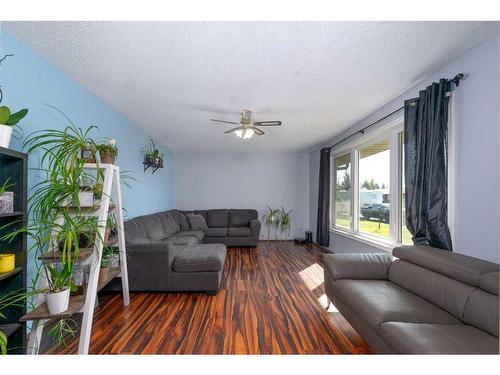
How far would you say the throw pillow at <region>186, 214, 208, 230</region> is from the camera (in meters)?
4.91

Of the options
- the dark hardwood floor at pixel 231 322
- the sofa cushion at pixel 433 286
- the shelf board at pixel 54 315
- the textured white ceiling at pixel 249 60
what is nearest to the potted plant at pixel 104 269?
the shelf board at pixel 54 315

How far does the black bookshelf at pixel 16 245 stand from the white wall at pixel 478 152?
126 inches

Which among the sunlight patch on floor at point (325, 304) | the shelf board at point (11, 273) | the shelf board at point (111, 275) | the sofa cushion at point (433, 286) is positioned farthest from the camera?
the sunlight patch on floor at point (325, 304)

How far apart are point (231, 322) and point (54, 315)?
4.36 feet

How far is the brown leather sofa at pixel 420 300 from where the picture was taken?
1088mm

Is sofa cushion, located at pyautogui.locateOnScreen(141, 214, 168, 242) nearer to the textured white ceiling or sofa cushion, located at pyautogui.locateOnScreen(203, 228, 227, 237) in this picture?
sofa cushion, located at pyautogui.locateOnScreen(203, 228, 227, 237)

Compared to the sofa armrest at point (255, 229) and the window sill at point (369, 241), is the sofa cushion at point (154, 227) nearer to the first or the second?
the sofa armrest at point (255, 229)

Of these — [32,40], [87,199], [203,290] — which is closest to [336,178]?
[203,290]

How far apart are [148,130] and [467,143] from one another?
422 centimetres

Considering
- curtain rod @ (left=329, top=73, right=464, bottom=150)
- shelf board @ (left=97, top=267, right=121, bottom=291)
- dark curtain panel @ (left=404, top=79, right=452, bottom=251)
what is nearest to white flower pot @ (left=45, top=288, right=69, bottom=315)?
shelf board @ (left=97, top=267, right=121, bottom=291)

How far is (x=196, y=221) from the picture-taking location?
495 centimetres

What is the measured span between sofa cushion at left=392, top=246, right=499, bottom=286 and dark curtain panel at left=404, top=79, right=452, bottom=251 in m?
0.22

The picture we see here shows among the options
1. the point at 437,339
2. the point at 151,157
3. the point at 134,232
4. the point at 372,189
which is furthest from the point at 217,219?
the point at 437,339

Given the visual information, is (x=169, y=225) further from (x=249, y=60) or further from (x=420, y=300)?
(x=420, y=300)
